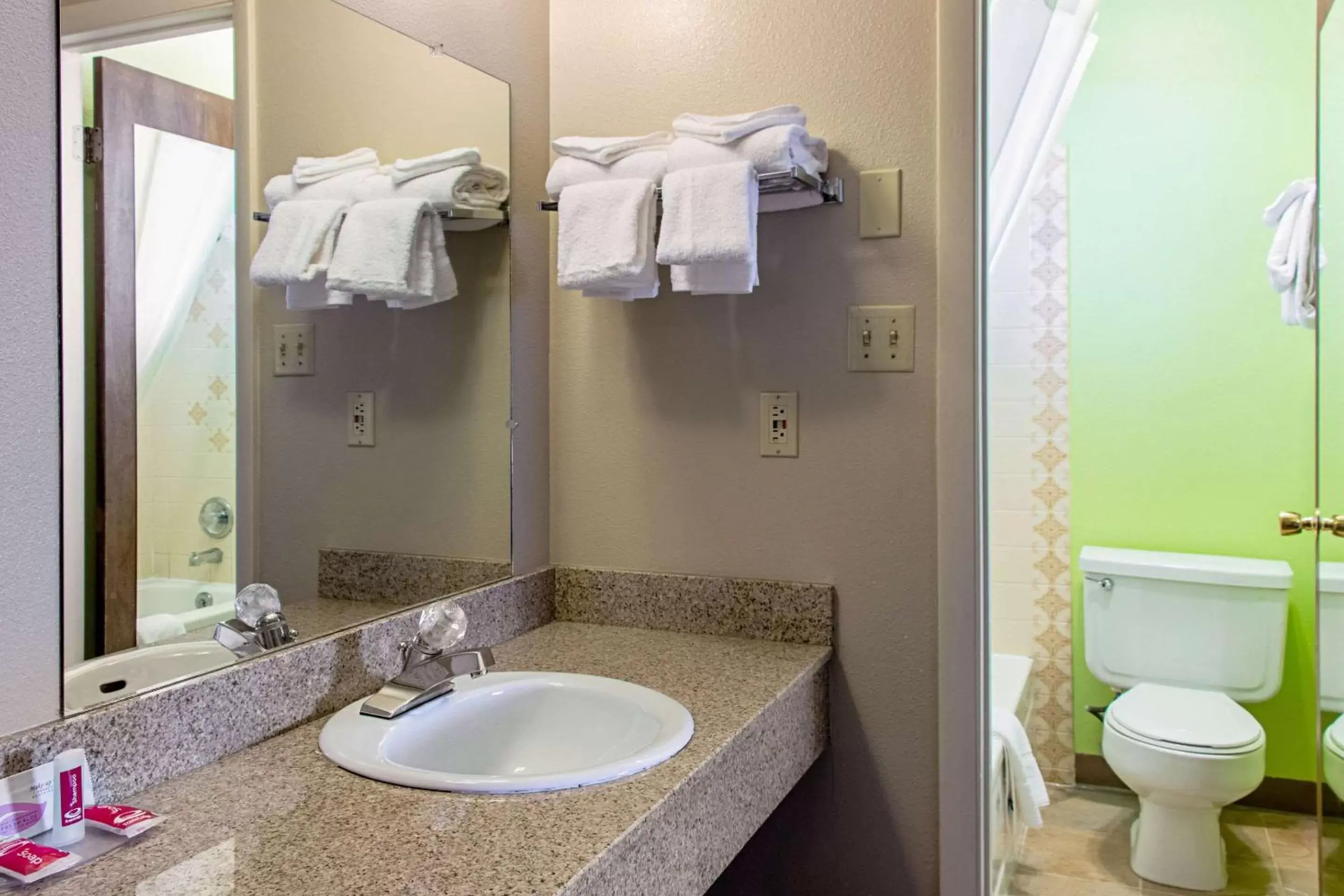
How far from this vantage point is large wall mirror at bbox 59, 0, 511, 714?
1.01 m

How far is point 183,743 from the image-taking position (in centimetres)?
104

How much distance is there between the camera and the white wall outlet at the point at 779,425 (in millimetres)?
1642

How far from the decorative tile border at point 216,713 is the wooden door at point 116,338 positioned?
9 centimetres

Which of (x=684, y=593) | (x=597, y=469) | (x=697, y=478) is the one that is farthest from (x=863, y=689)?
(x=597, y=469)

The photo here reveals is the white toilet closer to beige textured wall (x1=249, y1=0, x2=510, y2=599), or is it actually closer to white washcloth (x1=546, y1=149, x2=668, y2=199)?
beige textured wall (x1=249, y1=0, x2=510, y2=599)

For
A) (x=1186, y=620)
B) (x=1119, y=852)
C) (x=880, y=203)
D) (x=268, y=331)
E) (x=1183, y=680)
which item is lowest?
(x=1119, y=852)

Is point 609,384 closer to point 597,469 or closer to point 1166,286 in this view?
point 597,469

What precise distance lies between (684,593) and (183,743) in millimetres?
858

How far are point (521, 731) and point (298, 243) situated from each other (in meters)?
0.72

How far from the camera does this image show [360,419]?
1443 millimetres

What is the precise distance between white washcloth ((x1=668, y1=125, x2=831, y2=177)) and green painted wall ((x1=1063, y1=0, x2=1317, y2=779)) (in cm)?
183

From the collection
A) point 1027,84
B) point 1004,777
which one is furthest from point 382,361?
point 1004,777

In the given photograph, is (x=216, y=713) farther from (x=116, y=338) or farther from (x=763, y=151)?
(x=763, y=151)

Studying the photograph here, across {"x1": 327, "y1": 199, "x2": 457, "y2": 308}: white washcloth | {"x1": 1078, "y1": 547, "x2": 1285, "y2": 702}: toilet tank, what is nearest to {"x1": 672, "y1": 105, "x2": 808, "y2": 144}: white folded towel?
{"x1": 327, "y1": 199, "x2": 457, "y2": 308}: white washcloth
